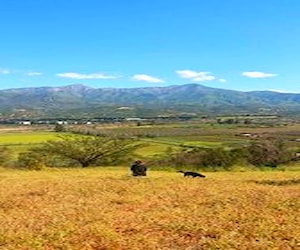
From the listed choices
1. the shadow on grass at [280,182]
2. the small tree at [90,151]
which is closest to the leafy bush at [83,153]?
the small tree at [90,151]

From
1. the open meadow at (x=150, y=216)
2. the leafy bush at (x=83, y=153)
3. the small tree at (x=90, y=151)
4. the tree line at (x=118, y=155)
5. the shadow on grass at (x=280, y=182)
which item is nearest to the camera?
the open meadow at (x=150, y=216)

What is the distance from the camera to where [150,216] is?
1797cm

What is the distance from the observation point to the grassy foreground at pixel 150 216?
14.2 m

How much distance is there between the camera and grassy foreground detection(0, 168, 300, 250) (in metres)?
14.2

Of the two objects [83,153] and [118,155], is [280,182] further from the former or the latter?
[118,155]

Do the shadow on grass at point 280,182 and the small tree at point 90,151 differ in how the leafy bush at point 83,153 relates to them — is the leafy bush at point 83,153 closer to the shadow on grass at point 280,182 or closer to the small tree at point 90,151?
the small tree at point 90,151

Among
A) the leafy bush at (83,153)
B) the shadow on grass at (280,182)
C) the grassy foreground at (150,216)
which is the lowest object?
the leafy bush at (83,153)

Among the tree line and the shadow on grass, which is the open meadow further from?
the tree line

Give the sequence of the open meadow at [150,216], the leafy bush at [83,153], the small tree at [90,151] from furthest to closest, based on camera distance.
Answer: the small tree at [90,151], the leafy bush at [83,153], the open meadow at [150,216]

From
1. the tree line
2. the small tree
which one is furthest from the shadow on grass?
the small tree

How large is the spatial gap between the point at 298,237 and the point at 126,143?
5297 cm

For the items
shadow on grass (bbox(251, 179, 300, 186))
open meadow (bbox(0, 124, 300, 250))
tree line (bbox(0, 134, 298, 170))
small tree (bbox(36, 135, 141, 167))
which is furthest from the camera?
small tree (bbox(36, 135, 141, 167))

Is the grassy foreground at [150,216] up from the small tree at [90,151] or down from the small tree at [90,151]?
up

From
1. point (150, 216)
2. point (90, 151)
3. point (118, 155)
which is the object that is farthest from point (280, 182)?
point (118, 155)
